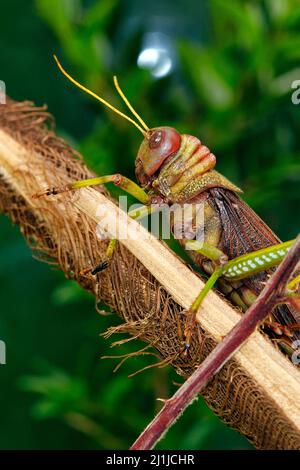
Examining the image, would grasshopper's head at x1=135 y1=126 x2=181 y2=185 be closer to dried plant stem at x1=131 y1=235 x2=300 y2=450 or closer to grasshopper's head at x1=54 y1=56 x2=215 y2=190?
grasshopper's head at x1=54 y1=56 x2=215 y2=190

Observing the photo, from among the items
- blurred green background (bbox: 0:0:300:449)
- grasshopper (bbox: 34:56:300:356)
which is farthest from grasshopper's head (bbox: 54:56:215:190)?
blurred green background (bbox: 0:0:300:449)

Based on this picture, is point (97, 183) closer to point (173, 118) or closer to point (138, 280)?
point (138, 280)

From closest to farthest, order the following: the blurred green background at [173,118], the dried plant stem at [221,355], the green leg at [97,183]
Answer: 1. the dried plant stem at [221,355]
2. the green leg at [97,183]
3. the blurred green background at [173,118]

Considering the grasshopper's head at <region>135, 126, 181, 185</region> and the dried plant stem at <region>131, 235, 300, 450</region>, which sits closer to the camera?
the dried plant stem at <region>131, 235, 300, 450</region>

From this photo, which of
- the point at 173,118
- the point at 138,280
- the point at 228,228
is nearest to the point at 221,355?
the point at 138,280

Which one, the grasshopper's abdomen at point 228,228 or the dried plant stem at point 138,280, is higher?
the grasshopper's abdomen at point 228,228

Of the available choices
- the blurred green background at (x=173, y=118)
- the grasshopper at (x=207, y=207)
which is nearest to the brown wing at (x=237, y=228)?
the grasshopper at (x=207, y=207)

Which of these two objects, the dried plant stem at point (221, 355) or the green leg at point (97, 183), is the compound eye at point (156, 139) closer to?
the green leg at point (97, 183)

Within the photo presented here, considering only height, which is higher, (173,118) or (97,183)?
(173,118)
